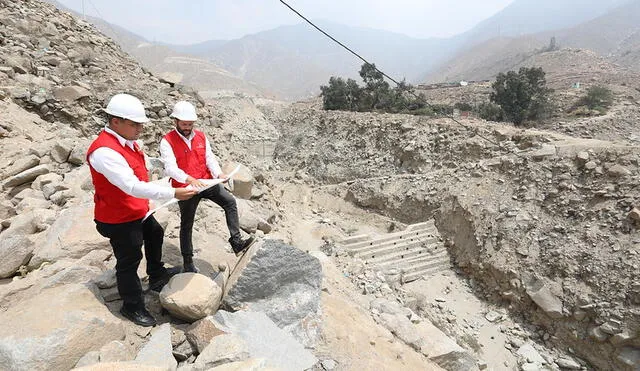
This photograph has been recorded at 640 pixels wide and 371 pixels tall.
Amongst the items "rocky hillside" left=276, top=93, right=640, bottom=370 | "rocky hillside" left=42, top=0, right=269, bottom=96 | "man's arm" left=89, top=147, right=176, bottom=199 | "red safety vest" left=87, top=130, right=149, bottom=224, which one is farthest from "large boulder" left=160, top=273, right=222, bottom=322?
"rocky hillside" left=42, top=0, right=269, bottom=96

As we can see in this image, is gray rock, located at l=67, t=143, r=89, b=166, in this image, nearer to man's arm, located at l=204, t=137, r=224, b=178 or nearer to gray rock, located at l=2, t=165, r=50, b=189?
gray rock, located at l=2, t=165, r=50, b=189

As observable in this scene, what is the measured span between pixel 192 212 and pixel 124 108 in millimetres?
1281

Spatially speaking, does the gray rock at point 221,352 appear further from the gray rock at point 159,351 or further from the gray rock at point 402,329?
the gray rock at point 402,329

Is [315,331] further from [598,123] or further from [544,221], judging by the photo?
[598,123]

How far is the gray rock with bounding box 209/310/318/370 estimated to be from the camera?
256 centimetres

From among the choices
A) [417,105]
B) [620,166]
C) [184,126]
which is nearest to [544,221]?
[620,166]

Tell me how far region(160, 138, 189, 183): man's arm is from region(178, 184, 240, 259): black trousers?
27 cm

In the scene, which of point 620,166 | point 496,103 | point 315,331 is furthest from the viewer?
point 496,103

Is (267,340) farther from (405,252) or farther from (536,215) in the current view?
(536,215)

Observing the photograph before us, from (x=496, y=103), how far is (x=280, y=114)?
15.5m

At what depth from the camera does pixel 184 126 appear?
3166 mm

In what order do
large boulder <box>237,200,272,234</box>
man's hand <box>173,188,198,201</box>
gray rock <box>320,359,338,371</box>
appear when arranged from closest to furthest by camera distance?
man's hand <box>173,188,198,201</box>, gray rock <box>320,359,338,371</box>, large boulder <box>237,200,272,234</box>

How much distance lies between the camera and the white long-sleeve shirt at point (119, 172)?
2218 millimetres

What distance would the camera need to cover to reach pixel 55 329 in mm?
2154
